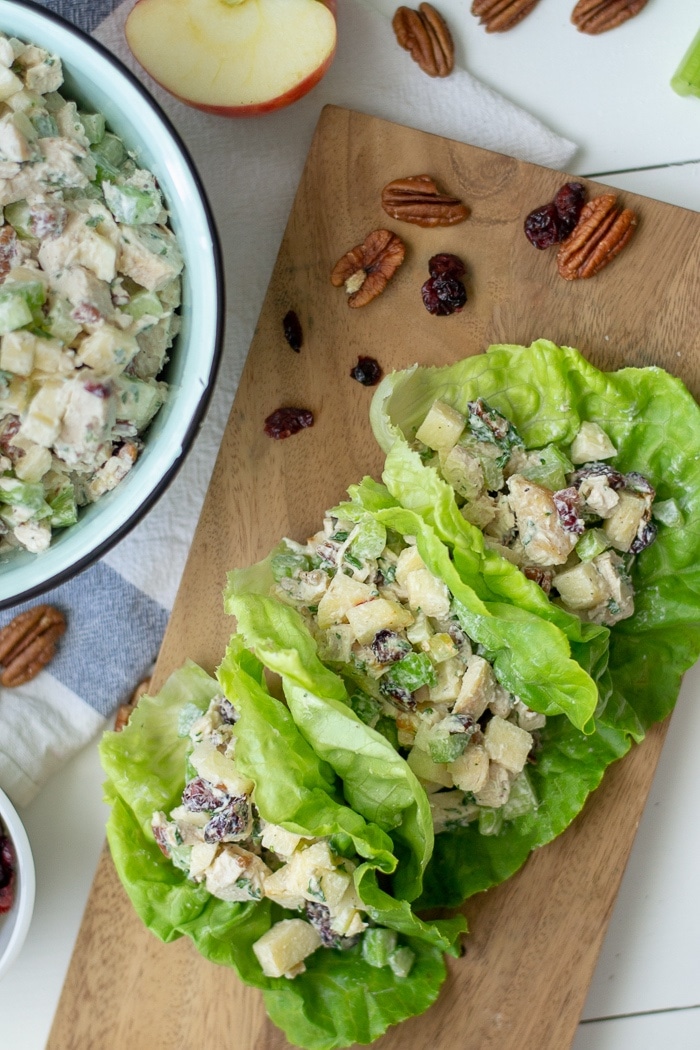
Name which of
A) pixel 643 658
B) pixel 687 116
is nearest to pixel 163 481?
pixel 643 658

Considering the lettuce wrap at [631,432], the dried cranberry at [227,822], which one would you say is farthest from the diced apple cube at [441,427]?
the dried cranberry at [227,822]

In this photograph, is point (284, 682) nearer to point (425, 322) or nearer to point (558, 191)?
point (425, 322)

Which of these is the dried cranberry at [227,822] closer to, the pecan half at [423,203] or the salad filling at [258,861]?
the salad filling at [258,861]

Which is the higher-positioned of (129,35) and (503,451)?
(129,35)

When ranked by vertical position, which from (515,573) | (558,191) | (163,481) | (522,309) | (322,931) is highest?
(558,191)

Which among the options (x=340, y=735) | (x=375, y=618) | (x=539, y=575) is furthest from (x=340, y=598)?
(x=539, y=575)
